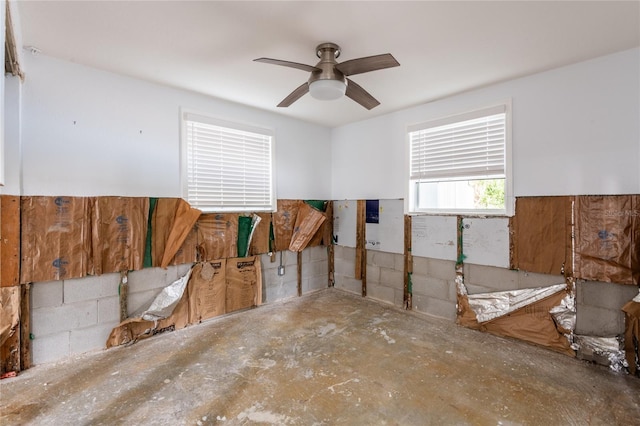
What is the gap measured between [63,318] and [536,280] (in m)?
4.48

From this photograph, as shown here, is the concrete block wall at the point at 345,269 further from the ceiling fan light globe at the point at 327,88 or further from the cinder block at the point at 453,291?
the ceiling fan light globe at the point at 327,88

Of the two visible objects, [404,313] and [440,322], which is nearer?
[440,322]

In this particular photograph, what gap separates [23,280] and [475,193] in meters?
4.55

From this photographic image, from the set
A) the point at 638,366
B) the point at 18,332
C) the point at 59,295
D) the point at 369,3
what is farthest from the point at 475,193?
the point at 18,332

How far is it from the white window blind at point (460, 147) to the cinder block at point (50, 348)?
13.4ft

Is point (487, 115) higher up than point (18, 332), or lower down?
higher up

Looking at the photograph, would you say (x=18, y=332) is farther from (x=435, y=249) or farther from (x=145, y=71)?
(x=435, y=249)

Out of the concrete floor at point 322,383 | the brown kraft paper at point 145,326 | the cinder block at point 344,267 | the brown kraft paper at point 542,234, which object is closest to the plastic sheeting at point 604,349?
the concrete floor at point 322,383

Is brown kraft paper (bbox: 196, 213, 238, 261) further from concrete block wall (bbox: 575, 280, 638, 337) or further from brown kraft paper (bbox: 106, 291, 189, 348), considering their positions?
concrete block wall (bbox: 575, 280, 638, 337)

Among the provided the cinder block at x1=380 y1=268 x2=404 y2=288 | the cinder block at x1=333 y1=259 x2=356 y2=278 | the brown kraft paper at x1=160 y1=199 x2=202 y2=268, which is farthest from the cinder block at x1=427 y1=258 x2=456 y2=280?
the brown kraft paper at x1=160 y1=199 x2=202 y2=268

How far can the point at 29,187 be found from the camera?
2566 millimetres

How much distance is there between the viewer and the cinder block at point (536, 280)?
9.47 feet

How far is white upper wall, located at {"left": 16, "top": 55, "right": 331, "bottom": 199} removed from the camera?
259 cm

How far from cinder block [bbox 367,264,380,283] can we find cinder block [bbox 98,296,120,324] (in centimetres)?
309
